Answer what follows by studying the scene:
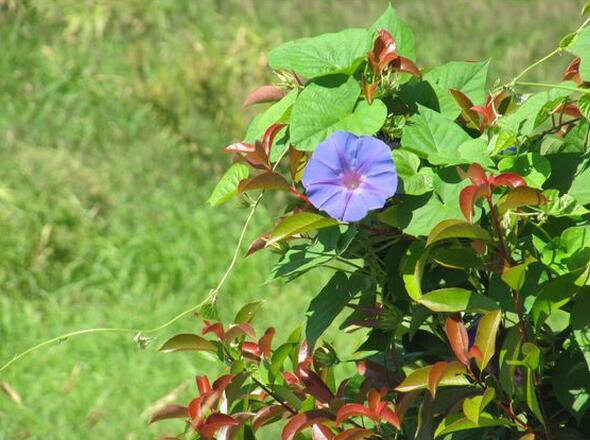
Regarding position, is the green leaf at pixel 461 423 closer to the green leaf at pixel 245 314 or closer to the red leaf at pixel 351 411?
the red leaf at pixel 351 411

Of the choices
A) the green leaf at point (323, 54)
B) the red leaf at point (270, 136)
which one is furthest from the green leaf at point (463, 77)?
the red leaf at point (270, 136)

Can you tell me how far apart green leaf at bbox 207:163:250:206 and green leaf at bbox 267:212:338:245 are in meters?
0.10

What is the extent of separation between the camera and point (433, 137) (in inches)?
53.8

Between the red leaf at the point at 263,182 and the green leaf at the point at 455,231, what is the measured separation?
0.22 metres

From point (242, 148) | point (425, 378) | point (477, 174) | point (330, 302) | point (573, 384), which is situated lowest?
point (573, 384)

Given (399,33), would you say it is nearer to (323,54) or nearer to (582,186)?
(323,54)

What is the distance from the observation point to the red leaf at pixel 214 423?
1.46 meters

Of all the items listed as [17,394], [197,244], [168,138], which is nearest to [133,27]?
[168,138]

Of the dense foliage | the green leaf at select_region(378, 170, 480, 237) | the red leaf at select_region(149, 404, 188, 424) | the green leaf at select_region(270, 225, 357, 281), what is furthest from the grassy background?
the green leaf at select_region(378, 170, 480, 237)

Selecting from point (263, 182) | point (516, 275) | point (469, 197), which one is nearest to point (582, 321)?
point (516, 275)

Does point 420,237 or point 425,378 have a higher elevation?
point 420,237

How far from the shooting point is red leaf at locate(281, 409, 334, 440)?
143 cm

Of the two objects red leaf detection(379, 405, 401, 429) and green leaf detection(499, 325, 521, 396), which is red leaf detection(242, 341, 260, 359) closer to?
red leaf detection(379, 405, 401, 429)

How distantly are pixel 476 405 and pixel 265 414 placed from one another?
0.31 metres
